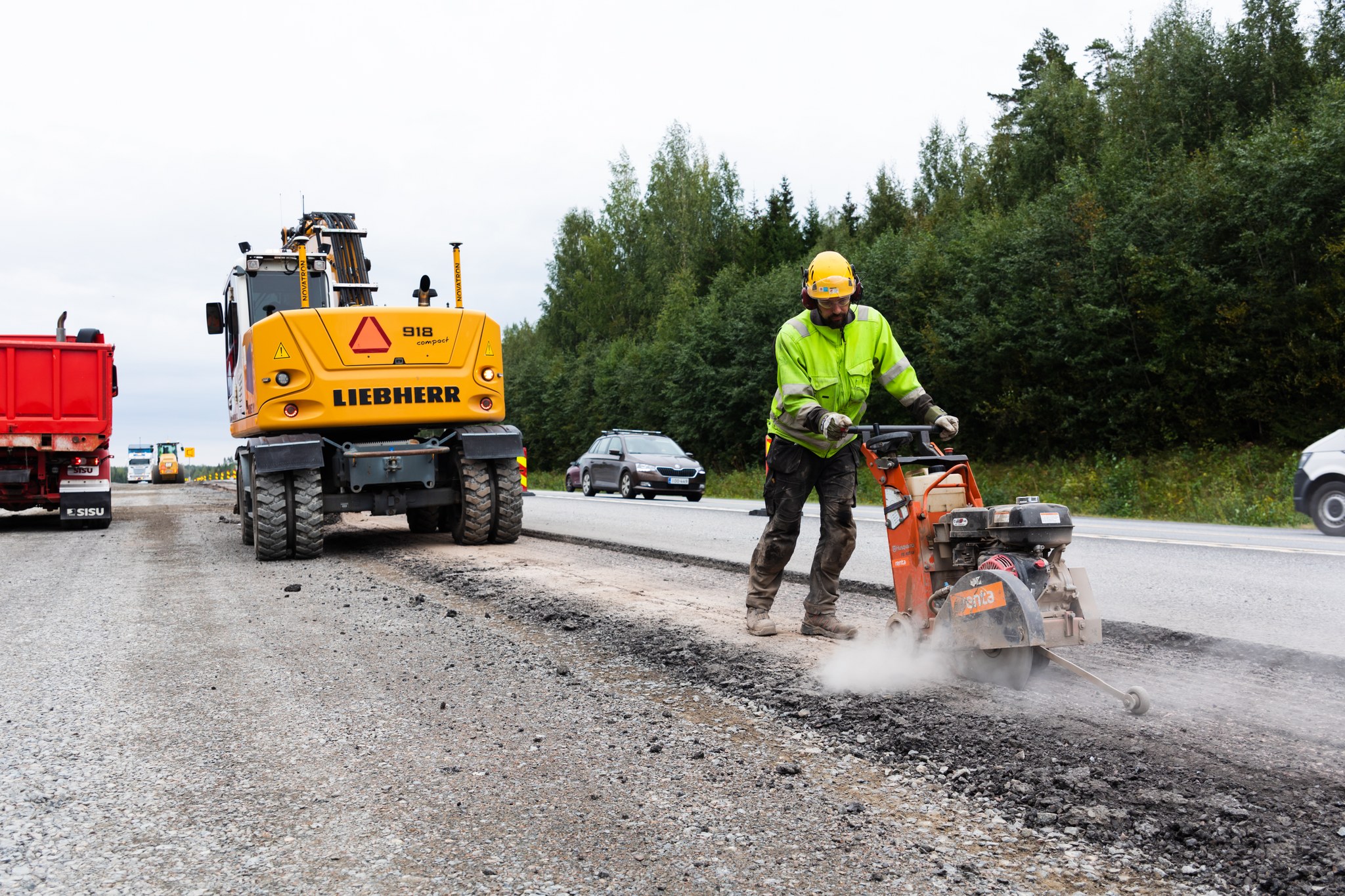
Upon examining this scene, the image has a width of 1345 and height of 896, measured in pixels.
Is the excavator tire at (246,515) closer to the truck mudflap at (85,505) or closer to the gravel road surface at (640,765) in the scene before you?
the truck mudflap at (85,505)

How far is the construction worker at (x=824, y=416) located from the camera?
5.32m

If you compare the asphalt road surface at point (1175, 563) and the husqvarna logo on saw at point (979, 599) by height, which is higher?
the husqvarna logo on saw at point (979, 599)

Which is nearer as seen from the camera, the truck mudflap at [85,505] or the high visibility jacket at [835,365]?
the high visibility jacket at [835,365]

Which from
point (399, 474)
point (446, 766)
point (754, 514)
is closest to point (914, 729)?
point (446, 766)

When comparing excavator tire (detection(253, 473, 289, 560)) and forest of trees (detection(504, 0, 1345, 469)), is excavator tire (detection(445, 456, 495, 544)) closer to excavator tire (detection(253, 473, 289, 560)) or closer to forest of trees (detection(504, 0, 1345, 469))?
excavator tire (detection(253, 473, 289, 560))

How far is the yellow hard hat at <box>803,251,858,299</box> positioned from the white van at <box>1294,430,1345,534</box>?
9.55 meters

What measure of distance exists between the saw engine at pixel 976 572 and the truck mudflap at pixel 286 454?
277 inches

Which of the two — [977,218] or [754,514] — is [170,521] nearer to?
[754,514]

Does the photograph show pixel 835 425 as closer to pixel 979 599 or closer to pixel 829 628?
pixel 979 599

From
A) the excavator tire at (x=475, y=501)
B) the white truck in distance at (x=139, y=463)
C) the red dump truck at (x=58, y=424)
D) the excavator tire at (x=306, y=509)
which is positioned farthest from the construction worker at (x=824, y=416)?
the white truck in distance at (x=139, y=463)

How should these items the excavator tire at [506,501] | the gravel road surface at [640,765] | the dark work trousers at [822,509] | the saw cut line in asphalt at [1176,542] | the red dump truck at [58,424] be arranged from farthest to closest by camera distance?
1. the red dump truck at [58,424]
2. the excavator tire at [506,501]
3. the saw cut line in asphalt at [1176,542]
4. the dark work trousers at [822,509]
5. the gravel road surface at [640,765]

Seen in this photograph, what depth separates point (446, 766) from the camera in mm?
3725

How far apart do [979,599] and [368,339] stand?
8.21 meters

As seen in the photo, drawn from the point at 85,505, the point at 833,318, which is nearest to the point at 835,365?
the point at 833,318
